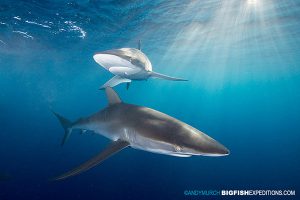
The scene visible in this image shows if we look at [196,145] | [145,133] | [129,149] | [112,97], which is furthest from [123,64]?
[129,149]

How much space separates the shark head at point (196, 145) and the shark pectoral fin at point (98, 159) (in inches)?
48.5

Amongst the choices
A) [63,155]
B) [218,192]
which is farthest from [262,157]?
[63,155]

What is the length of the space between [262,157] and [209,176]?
8.82 meters

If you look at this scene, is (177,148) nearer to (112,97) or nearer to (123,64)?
(112,97)

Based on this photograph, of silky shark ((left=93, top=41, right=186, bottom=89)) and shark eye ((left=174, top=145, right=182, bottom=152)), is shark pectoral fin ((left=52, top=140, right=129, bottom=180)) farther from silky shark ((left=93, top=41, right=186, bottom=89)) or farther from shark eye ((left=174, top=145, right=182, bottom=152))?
silky shark ((left=93, top=41, right=186, bottom=89))

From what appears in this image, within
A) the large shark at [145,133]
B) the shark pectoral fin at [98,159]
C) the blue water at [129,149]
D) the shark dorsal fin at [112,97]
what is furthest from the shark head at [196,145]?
the blue water at [129,149]

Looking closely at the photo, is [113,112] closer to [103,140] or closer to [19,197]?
[19,197]

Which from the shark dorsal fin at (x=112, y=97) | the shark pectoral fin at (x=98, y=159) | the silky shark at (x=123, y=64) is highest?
the silky shark at (x=123, y=64)

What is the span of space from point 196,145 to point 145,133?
39.4 inches

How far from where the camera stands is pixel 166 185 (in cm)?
1483

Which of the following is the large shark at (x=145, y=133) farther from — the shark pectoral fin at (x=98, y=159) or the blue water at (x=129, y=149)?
the blue water at (x=129, y=149)

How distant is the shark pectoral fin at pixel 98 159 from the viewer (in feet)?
11.1

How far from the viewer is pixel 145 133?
4.00 metres

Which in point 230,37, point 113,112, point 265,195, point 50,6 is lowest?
point 265,195
